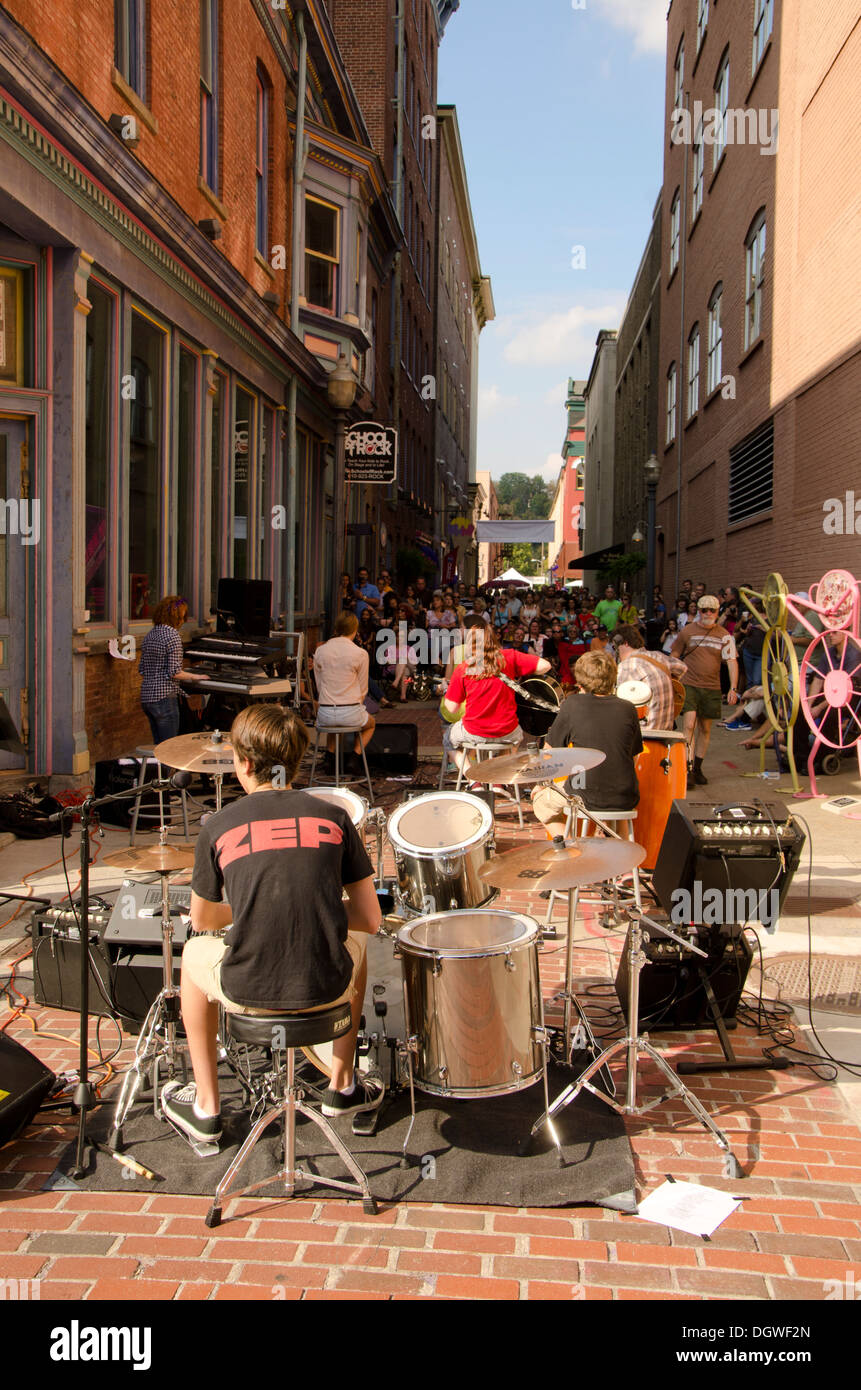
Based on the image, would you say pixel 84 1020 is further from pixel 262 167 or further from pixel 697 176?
pixel 697 176

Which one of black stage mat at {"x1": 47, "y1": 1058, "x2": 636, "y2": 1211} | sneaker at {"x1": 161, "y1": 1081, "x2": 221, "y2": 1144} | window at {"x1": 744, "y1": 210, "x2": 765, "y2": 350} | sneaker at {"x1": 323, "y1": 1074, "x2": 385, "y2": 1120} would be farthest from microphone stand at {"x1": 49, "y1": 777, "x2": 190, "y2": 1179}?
window at {"x1": 744, "y1": 210, "x2": 765, "y2": 350}

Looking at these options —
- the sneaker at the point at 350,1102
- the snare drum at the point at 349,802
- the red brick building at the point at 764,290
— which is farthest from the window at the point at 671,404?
the sneaker at the point at 350,1102

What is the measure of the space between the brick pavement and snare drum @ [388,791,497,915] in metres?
1.69

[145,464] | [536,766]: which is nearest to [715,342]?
[145,464]

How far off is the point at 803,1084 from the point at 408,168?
105ft

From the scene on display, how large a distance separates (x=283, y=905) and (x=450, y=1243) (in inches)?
48.4

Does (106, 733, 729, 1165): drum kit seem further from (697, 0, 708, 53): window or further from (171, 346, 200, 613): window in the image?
(697, 0, 708, 53): window

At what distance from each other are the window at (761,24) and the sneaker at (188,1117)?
18.3 meters

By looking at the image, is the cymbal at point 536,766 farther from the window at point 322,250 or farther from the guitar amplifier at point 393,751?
the window at point 322,250

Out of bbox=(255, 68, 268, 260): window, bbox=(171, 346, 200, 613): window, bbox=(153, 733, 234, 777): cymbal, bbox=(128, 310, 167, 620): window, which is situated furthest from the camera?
bbox=(255, 68, 268, 260): window

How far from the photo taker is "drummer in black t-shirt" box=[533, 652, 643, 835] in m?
6.84

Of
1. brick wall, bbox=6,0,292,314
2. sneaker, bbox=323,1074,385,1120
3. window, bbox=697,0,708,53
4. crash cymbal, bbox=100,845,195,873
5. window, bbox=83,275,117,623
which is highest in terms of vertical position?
window, bbox=697,0,708,53

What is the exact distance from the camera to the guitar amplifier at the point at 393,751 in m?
11.7

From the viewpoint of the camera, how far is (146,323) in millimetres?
11039
